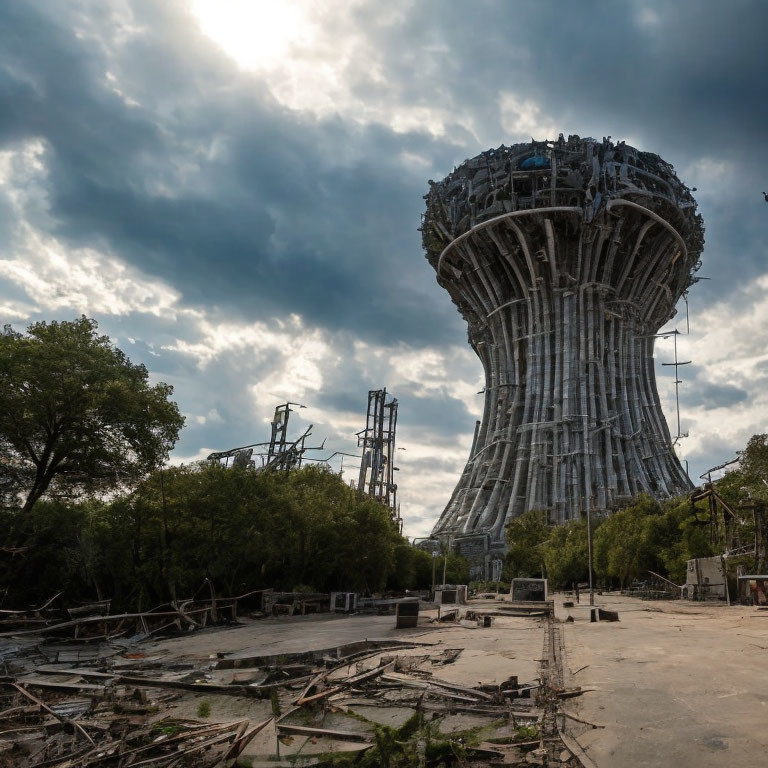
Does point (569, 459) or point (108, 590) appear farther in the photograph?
point (569, 459)

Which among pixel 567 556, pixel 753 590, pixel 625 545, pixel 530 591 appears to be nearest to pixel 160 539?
pixel 530 591

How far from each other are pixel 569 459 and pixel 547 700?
59.8 meters

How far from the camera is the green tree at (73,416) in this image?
877 inches

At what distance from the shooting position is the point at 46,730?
284 inches

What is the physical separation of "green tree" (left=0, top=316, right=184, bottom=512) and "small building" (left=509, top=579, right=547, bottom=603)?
17133 millimetres

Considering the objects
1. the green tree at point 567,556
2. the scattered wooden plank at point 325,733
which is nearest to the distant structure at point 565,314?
the green tree at point 567,556

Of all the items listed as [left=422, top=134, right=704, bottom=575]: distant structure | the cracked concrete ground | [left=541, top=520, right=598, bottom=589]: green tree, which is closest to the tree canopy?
the cracked concrete ground

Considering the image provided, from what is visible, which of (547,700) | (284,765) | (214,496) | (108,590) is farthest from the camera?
(108,590)

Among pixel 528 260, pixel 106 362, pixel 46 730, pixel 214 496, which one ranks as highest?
pixel 528 260

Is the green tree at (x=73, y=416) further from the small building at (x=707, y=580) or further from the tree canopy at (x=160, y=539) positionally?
the small building at (x=707, y=580)

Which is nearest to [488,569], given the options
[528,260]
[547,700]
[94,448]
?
[528,260]

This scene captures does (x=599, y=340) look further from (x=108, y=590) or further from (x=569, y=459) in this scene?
(x=108, y=590)

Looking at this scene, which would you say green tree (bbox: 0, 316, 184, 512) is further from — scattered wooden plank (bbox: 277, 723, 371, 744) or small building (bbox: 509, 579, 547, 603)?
scattered wooden plank (bbox: 277, 723, 371, 744)

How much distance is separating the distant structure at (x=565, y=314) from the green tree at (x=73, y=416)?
42.7 meters
